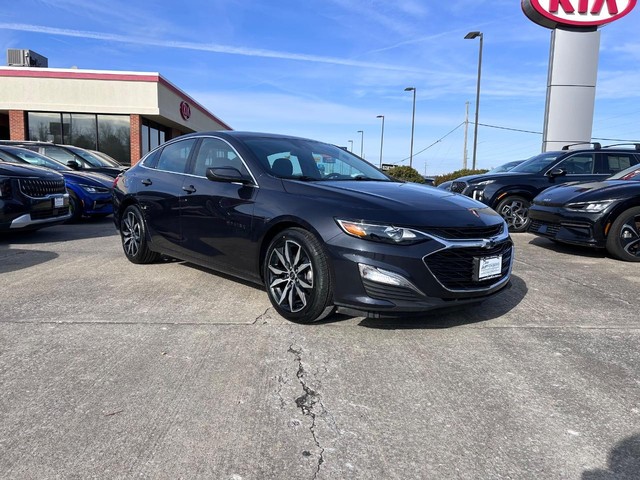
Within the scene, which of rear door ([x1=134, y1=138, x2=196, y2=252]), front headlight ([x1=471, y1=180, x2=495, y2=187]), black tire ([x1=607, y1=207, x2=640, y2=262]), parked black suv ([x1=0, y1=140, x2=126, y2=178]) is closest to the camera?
rear door ([x1=134, y1=138, x2=196, y2=252])

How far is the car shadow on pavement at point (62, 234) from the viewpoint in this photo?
24.1 ft

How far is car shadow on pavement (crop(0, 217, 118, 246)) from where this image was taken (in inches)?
289

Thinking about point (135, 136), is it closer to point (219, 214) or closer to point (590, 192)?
point (219, 214)

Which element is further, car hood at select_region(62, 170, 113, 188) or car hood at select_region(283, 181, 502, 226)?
car hood at select_region(62, 170, 113, 188)

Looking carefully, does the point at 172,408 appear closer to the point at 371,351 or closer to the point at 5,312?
the point at 371,351

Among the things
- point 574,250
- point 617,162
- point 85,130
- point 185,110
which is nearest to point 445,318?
point 574,250

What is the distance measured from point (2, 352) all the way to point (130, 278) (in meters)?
1.97

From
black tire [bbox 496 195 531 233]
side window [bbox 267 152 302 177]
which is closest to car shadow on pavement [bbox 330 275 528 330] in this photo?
side window [bbox 267 152 302 177]

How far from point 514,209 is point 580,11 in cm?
992

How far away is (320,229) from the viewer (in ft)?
11.4

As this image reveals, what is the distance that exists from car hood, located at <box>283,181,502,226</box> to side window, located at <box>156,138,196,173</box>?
1.58 meters

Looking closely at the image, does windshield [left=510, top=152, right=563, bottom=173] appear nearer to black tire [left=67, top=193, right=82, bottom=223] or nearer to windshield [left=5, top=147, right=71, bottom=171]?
black tire [left=67, top=193, right=82, bottom=223]

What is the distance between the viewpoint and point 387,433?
2312 mm

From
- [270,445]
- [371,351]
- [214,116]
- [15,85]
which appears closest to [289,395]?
[270,445]
